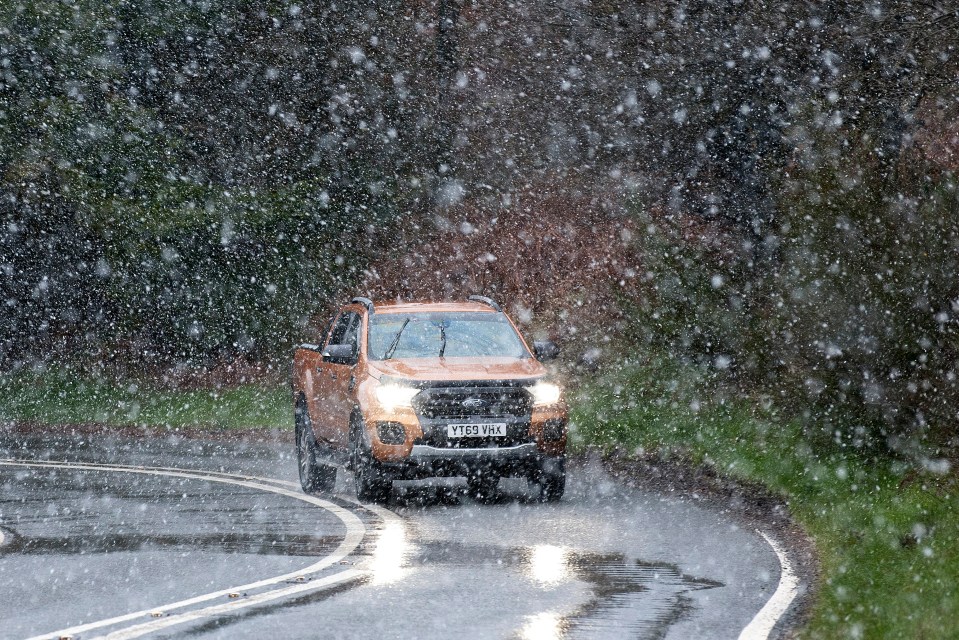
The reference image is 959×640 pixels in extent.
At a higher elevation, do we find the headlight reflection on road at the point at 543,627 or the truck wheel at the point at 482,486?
the truck wheel at the point at 482,486

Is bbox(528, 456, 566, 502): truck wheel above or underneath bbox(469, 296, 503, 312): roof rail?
underneath

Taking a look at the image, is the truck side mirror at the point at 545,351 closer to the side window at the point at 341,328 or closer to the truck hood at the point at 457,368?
the truck hood at the point at 457,368

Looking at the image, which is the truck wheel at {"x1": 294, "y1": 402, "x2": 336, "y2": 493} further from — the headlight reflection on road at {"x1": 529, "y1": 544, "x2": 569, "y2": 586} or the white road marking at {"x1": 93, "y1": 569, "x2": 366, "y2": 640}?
the white road marking at {"x1": 93, "y1": 569, "x2": 366, "y2": 640}

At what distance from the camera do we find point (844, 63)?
23359mm

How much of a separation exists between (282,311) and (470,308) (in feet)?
57.7

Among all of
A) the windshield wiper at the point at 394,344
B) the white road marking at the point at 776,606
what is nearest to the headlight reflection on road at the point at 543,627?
the white road marking at the point at 776,606

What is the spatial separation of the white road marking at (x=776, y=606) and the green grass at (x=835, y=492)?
21 centimetres

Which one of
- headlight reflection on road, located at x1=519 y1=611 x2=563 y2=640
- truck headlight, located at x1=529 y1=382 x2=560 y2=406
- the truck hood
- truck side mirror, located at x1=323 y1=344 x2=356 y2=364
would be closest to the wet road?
headlight reflection on road, located at x1=519 y1=611 x2=563 y2=640

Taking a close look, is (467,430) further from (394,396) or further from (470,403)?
(394,396)

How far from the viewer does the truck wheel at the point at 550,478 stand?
47.6 ft

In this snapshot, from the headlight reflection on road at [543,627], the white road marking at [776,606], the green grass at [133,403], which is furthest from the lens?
the green grass at [133,403]

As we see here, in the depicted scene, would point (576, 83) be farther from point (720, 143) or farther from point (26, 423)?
point (26, 423)

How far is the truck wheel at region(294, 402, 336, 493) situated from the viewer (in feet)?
52.6

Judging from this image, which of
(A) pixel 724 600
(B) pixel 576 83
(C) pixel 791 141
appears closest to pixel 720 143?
(B) pixel 576 83
